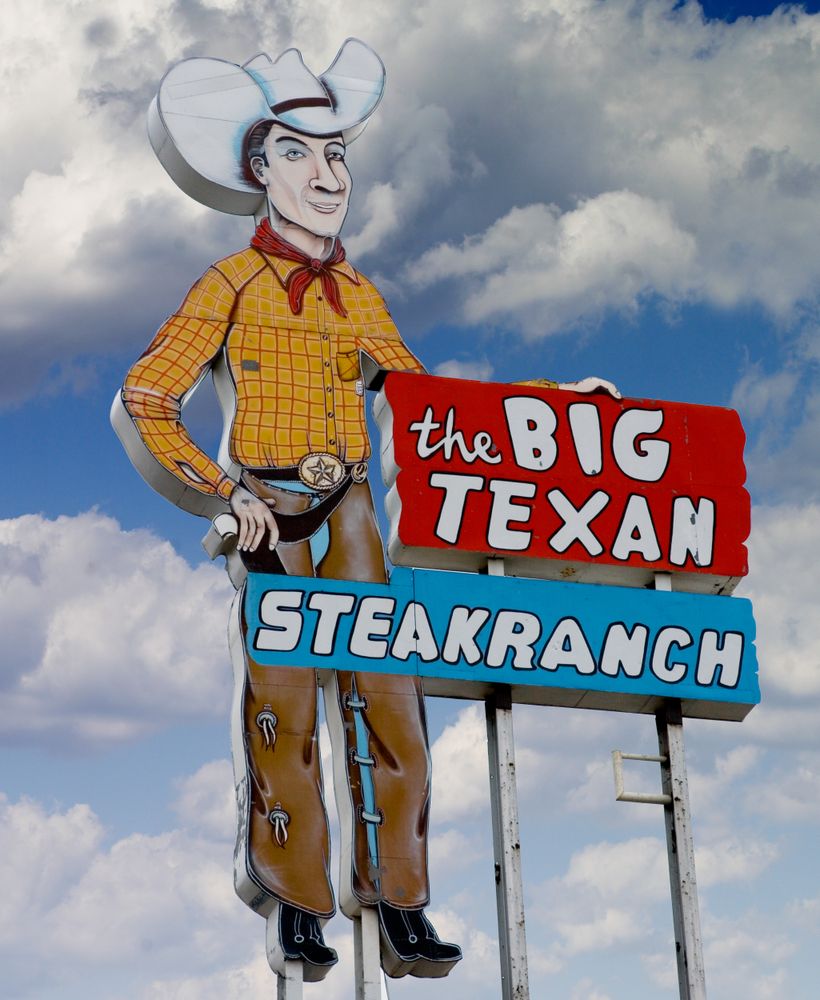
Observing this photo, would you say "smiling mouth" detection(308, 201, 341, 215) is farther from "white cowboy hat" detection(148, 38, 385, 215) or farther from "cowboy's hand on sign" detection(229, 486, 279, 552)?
"cowboy's hand on sign" detection(229, 486, 279, 552)

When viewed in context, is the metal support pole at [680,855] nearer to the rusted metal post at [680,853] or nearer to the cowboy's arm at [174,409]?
the rusted metal post at [680,853]

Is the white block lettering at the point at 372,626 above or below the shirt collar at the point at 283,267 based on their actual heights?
below

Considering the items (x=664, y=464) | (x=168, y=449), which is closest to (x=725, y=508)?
(x=664, y=464)

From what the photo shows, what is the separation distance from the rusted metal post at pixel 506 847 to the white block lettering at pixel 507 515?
58.1 inches

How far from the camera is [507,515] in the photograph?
2036cm

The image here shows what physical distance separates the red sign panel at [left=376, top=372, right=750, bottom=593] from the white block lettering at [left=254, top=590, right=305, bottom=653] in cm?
123

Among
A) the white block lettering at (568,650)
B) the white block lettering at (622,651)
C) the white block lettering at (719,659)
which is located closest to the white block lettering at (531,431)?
the white block lettering at (568,650)

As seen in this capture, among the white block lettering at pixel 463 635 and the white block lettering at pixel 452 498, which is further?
the white block lettering at pixel 452 498

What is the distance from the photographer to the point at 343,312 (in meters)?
21.2

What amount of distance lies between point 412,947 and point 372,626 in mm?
3064

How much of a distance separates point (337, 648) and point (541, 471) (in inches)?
117

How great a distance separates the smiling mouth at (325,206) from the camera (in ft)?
71.1

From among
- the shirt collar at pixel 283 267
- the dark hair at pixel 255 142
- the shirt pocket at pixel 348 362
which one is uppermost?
the dark hair at pixel 255 142

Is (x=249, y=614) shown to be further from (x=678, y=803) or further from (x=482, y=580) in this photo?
(x=678, y=803)
